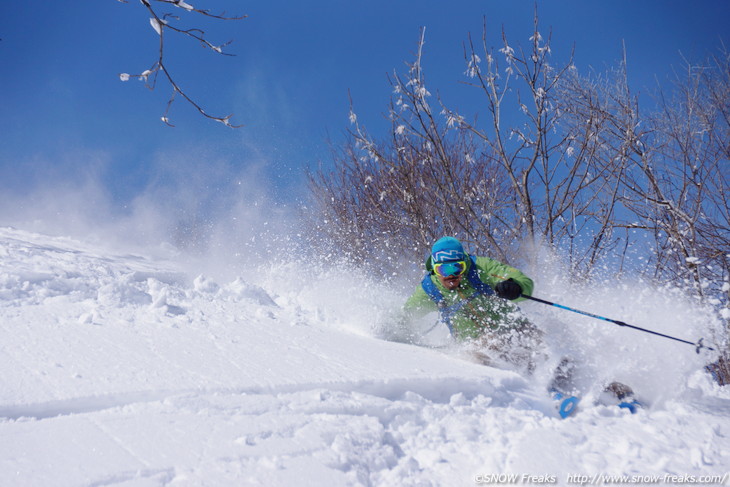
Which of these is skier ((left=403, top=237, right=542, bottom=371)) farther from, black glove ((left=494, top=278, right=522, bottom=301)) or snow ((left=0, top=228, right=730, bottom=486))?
snow ((left=0, top=228, right=730, bottom=486))

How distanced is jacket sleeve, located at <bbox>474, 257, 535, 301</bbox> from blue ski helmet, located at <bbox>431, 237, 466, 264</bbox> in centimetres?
34

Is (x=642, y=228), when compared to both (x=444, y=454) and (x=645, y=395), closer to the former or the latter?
(x=645, y=395)

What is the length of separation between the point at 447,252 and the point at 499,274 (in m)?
0.61

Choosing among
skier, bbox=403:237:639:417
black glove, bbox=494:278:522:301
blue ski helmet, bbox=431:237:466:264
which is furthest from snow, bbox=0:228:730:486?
blue ski helmet, bbox=431:237:466:264

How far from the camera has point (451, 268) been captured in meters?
4.19

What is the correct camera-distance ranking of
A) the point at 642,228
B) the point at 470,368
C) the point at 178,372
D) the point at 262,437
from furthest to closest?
the point at 642,228 → the point at 470,368 → the point at 178,372 → the point at 262,437

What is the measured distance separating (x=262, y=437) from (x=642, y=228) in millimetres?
5798

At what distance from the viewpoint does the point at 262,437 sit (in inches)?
70.2

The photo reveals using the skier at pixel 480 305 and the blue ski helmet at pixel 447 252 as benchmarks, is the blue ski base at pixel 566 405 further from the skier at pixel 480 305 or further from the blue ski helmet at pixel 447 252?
the blue ski helmet at pixel 447 252

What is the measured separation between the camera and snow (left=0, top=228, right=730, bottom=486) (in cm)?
162

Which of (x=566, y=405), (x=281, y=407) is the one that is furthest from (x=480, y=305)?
(x=281, y=407)

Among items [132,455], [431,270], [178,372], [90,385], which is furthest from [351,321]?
[132,455]

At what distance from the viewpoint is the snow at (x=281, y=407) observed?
1.62 metres

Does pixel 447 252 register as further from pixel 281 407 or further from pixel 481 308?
pixel 281 407
